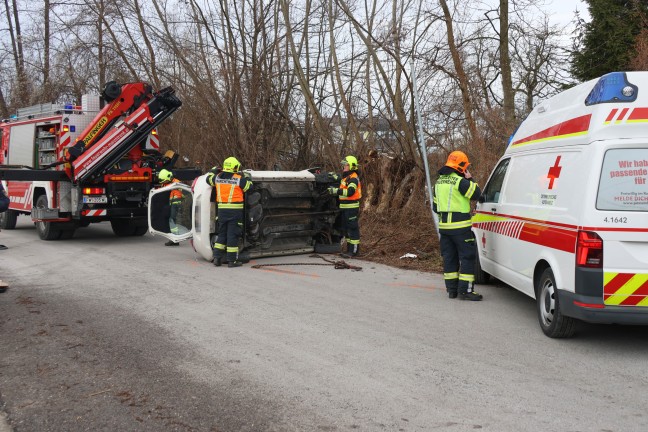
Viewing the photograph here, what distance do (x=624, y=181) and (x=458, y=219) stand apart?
2.37 meters

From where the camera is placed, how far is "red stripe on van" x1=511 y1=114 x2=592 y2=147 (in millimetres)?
5301

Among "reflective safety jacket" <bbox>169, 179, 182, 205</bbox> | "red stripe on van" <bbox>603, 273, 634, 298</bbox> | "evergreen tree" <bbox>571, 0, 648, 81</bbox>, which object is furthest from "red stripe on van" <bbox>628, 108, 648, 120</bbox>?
"evergreen tree" <bbox>571, 0, 648, 81</bbox>

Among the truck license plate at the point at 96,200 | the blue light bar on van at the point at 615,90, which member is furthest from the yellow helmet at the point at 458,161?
the truck license plate at the point at 96,200

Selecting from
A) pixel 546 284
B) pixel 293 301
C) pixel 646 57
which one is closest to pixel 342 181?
pixel 293 301

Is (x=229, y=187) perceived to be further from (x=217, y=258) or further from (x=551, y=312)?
(x=551, y=312)

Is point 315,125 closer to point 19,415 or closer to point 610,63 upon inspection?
point 610,63

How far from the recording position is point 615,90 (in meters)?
5.14

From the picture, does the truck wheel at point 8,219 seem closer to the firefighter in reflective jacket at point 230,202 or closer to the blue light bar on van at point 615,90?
the firefighter in reflective jacket at point 230,202

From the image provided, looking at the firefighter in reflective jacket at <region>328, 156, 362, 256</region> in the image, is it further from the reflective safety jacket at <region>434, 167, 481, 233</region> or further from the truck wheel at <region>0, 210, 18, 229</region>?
the truck wheel at <region>0, 210, 18, 229</region>

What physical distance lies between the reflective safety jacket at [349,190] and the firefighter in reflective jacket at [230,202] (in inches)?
67.9

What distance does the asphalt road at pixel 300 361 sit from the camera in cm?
385

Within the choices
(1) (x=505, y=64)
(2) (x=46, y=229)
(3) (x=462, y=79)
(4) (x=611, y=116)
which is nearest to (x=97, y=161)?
(2) (x=46, y=229)

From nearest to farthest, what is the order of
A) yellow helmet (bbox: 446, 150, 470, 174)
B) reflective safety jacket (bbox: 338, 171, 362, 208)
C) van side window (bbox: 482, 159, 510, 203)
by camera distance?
yellow helmet (bbox: 446, 150, 470, 174) → van side window (bbox: 482, 159, 510, 203) → reflective safety jacket (bbox: 338, 171, 362, 208)

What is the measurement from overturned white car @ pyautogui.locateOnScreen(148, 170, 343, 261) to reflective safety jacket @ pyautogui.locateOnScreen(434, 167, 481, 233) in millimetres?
3628
